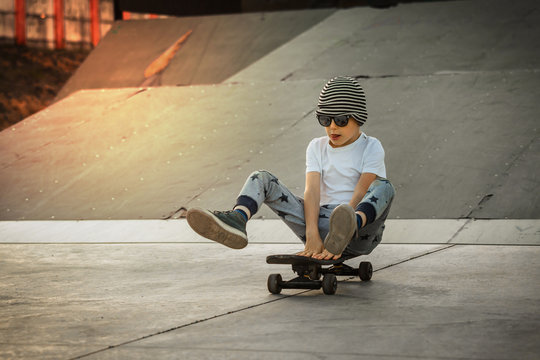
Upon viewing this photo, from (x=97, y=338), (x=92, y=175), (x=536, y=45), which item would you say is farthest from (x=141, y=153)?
(x=97, y=338)

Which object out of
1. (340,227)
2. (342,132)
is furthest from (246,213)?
(342,132)

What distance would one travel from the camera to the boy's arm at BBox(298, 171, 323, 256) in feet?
13.3

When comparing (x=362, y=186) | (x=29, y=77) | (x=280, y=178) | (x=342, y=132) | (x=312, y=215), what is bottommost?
(x=29, y=77)

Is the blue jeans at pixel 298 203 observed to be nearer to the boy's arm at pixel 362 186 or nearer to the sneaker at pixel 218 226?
the boy's arm at pixel 362 186

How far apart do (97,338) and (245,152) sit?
501 cm

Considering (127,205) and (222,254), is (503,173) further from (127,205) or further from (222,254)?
(127,205)

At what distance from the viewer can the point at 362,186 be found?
4172 millimetres

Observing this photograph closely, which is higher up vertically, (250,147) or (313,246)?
(313,246)

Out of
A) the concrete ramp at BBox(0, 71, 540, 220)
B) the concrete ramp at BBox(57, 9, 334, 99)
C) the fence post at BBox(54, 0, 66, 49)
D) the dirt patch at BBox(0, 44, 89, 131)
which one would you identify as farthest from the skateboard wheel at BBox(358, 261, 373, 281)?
the fence post at BBox(54, 0, 66, 49)

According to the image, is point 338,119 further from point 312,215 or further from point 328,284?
point 328,284

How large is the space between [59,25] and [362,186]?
37.6 feet

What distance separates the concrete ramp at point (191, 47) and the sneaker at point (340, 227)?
7.38 metres

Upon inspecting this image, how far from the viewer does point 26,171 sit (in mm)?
8453

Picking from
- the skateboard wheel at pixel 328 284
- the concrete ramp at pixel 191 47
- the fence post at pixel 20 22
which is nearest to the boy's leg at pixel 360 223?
the skateboard wheel at pixel 328 284
